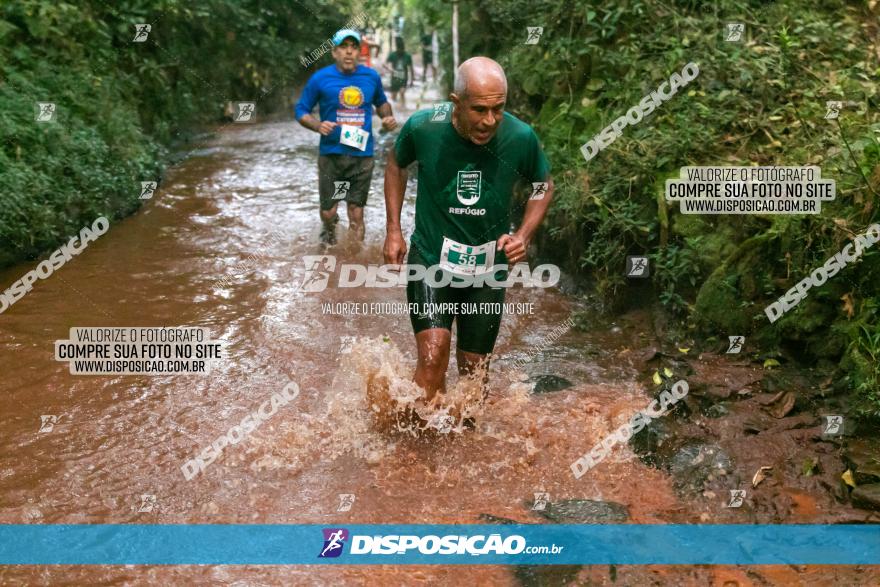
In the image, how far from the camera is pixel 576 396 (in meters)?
5.61

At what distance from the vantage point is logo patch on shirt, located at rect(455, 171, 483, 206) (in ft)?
14.4

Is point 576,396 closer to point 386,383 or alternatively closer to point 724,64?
point 386,383

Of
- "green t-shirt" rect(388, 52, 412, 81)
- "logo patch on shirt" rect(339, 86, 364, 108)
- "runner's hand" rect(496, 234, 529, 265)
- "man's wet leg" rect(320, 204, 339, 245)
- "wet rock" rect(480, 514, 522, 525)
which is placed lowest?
"wet rock" rect(480, 514, 522, 525)

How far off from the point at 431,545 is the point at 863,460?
7.33 ft

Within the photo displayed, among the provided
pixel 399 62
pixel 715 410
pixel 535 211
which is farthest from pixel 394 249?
pixel 399 62

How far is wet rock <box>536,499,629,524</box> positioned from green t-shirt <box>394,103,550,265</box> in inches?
53.1

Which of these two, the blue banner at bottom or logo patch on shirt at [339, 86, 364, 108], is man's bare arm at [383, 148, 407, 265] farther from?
logo patch on shirt at [339, 86, 364, 108]

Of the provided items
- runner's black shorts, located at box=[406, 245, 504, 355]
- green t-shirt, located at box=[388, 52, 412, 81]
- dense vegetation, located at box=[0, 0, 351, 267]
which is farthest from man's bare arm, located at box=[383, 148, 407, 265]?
green t-shirt, located at box=[388, 52, 412, 81]

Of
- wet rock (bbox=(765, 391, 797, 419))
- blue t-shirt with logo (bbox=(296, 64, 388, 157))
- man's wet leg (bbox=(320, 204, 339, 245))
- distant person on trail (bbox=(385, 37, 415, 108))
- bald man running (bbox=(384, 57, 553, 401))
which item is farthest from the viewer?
distant person on trail (bbox=(385, 37, 415, 108))

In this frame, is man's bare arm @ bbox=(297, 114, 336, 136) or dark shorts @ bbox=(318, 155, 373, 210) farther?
dark shorts @ bbox=(318, 155, 373, 210)

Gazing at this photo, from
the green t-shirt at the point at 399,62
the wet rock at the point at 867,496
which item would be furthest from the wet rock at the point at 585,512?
the green t-shirt at the point at 399,62

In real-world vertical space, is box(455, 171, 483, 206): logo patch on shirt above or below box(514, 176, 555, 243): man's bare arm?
above

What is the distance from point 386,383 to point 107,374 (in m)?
2.17

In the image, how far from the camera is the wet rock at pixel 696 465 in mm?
4488
